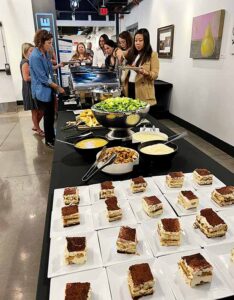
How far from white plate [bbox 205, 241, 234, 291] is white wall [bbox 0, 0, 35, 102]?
635 centimetres

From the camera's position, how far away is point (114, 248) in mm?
689

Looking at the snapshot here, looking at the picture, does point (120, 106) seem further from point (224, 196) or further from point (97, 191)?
point (224, 196)

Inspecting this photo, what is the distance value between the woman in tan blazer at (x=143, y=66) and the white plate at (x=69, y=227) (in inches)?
75.9

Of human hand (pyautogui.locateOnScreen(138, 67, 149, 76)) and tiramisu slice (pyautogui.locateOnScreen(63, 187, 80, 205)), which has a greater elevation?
human hand (pyautogui.locateOnScreen(138, 67, 149, 76))

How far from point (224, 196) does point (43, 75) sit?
2560 mm

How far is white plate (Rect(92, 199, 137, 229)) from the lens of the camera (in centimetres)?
78

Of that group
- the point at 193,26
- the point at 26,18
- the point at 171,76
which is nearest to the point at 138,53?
the point at 193,26

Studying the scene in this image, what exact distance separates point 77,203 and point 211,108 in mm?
3258

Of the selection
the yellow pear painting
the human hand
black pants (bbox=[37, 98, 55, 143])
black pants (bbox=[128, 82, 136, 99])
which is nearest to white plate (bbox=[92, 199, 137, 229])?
the human hand

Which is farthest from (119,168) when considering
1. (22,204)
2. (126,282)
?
(22,204)

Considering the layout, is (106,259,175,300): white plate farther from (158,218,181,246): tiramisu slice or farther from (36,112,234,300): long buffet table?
(36,112,234,300): long buffet table

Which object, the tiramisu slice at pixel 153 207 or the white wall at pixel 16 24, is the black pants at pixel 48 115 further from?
the white wall at pixel 16 24

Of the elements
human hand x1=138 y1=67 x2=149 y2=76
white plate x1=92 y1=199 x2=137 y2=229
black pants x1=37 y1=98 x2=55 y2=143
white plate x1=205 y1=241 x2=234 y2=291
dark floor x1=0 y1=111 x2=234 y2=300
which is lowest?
dark floor x1=0 y1=111 x2=234 y2=300

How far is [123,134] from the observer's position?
5.03ft
